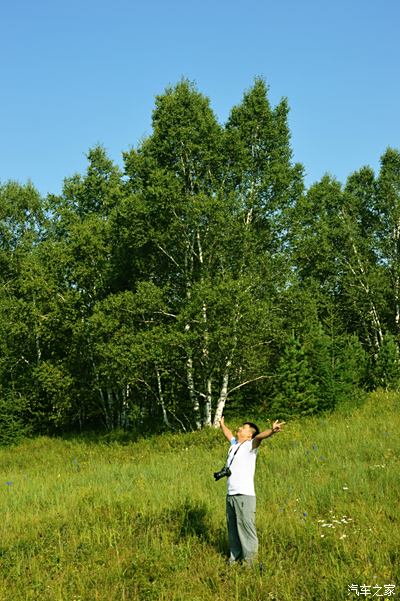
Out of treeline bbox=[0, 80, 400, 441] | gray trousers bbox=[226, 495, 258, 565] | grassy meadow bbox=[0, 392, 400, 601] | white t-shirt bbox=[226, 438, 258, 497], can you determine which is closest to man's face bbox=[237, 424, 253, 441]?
white t-shirt bbox=[226, 438, 258, 497]

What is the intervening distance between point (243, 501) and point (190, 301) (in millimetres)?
12800

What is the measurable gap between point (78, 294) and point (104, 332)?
18.3 ft

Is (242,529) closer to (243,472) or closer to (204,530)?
(243,472)

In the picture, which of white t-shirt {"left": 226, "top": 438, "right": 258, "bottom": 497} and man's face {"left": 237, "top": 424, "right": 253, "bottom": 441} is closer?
white t-shirt {"left": 226, "top": 438, "right": 258, "bottom": 497}

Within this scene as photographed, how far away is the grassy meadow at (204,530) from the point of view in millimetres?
6094

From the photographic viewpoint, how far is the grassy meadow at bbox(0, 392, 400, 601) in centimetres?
609

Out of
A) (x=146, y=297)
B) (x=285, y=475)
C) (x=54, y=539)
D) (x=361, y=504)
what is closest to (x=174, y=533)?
(x=54, y=539)

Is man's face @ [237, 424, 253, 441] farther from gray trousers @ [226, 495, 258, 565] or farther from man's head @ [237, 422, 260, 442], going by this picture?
gray trousers @ [226, 495, 258, 565]

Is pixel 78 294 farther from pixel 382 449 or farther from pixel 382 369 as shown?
pixel 382 449

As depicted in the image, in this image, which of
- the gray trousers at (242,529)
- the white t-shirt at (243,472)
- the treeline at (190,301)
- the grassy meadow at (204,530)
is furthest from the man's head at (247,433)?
the treeline at (190,301)

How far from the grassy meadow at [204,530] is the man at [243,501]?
239 mm

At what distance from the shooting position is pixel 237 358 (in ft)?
67.5

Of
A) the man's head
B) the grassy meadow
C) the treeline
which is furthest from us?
the treeline

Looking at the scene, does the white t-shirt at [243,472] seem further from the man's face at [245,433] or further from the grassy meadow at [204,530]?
the grassy meadow at [204,530]
